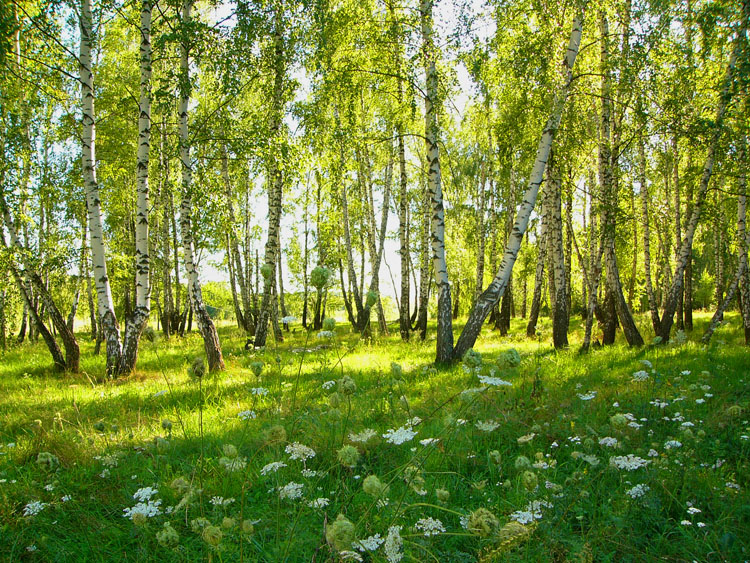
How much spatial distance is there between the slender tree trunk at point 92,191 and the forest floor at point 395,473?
1753 mm

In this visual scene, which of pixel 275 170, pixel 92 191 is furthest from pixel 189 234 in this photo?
pixel 275 170

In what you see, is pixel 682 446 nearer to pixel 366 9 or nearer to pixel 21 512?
pixel 21 512

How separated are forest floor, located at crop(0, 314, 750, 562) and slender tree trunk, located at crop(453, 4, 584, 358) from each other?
70.4 inches

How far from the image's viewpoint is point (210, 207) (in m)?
8.48

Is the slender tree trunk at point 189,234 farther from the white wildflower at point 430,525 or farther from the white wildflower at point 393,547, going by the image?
the white wildflower at point 393,547

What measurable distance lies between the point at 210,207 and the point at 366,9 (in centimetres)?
604

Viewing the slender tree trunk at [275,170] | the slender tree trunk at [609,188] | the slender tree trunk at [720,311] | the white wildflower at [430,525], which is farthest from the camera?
the slender tree trunk at [275,170]

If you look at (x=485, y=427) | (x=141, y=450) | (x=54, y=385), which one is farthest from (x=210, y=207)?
(x=485, y=427)

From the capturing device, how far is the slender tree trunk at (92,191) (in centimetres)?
791

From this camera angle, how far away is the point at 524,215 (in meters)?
7.82

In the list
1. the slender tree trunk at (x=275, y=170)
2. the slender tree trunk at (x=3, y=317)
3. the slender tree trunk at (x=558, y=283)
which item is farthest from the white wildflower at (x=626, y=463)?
the slender tree trunk at (x=3, y=317)

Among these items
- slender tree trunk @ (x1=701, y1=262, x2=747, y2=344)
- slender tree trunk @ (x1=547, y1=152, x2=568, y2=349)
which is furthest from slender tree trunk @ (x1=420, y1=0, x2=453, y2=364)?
slender tree trunk @ (x1=701, y1=262, x2=747, y2=344)

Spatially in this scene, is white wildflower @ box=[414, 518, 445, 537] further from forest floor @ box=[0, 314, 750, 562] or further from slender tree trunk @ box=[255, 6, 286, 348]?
slender tree trunk @ box=[255, 6, 286, 348]

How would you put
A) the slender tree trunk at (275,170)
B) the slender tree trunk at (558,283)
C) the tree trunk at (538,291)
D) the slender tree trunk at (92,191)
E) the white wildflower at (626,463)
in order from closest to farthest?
the white wildflower at (626,463) → the slender tree trunk at (92,191) → the slender tree trunk at (275,170) → the slender tree trunk at (558,283) → the tree trunk at (538,291)
